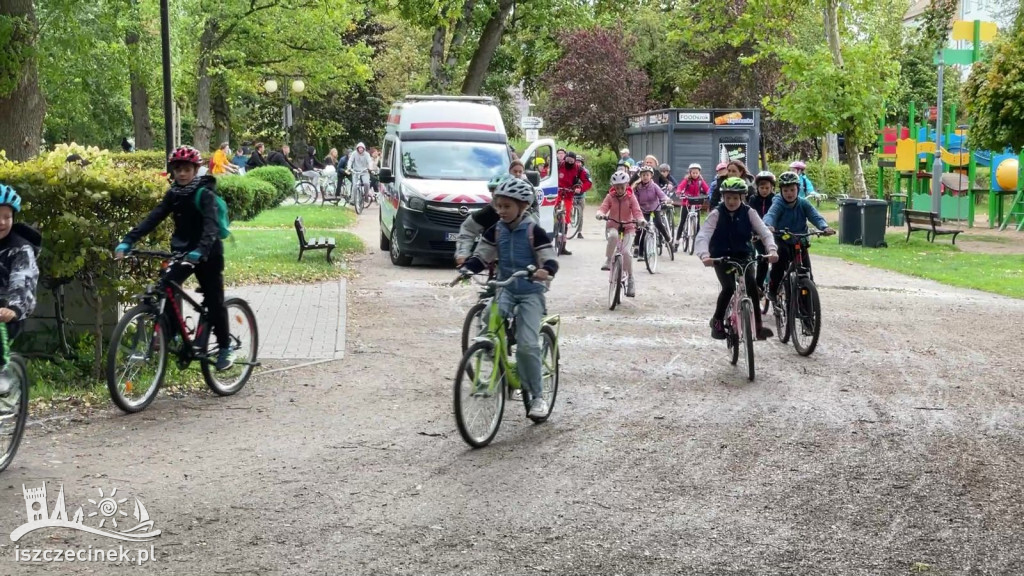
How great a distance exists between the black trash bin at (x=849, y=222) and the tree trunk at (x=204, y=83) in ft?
71.4

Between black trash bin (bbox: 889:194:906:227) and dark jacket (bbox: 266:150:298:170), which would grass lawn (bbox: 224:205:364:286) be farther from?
black trash bin (bbox: 889:194:906:227)

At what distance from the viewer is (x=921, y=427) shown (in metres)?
8.43

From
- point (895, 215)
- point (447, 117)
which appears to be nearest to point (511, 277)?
point (447, 117)

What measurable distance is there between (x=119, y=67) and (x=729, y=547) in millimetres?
17411

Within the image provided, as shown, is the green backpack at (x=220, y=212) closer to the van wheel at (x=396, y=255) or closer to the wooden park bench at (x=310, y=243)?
the wooden park bench at (x=310, y=243)

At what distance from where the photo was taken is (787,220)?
485 inches

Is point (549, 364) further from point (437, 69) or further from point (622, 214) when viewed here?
point (437, 69)

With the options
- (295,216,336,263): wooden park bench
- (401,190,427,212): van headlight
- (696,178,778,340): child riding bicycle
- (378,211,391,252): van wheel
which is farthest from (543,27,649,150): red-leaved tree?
(696,178,778,340): child riding bicycle

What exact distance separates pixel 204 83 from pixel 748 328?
1329 inches

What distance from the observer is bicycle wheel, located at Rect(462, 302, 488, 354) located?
8.98m

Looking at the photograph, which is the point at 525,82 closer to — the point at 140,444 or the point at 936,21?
the point at 936,21

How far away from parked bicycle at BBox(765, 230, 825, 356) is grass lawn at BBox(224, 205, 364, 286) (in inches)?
202

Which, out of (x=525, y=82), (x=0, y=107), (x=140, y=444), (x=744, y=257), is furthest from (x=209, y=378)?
(x=525, y=82)

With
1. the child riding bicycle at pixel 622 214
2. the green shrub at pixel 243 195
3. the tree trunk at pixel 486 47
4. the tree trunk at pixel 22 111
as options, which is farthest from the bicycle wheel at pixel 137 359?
the tree trunk at pixel 486 47
